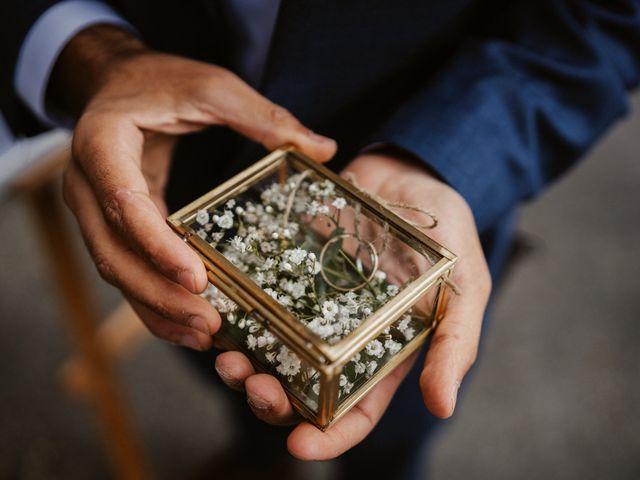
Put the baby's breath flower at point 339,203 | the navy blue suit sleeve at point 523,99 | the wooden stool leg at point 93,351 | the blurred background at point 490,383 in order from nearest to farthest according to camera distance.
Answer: the baby's breath flower at point 339,203 < the navy blue suit sleeve at point 523,99 < the wooden stool leg at point 93,351 < the blurred background at point 490,383

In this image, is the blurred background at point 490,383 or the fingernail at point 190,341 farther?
the blurred background at point 490,383

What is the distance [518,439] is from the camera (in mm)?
1683

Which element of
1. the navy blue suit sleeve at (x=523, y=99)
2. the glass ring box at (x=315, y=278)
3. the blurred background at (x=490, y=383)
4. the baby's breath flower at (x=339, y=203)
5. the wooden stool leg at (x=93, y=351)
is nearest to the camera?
the glass ring box at (x=315, y=278)

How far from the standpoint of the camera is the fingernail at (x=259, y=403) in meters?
0.60

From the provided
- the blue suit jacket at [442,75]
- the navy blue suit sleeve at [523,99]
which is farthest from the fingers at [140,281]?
the navy blue suit sleeve at [523,99]

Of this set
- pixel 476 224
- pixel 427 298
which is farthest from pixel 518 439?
pixel 427 298

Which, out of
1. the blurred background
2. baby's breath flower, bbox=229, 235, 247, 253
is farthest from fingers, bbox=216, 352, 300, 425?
the blurred background

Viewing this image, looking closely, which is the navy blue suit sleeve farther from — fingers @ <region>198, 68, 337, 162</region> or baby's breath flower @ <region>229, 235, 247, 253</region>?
baby's breath flower @ <region>229, 235, 247, 253</region>

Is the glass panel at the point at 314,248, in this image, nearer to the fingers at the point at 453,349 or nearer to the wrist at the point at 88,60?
the fingers at the point at 453,349

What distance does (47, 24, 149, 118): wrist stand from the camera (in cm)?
86

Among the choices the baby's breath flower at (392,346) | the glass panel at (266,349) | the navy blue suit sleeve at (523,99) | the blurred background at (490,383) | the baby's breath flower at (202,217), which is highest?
the navy blue suit sleeve at (523,99)

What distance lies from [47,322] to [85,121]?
4.34 ft

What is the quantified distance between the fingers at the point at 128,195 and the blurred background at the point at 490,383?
89 cm

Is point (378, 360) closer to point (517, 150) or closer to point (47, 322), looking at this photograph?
point (517, 150)
